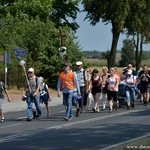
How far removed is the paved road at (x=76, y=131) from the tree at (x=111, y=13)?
3274cm

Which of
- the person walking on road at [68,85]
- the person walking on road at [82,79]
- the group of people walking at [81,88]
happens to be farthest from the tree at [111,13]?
the person walking on road at [68,85]

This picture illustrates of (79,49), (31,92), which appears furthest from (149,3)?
(31,92)

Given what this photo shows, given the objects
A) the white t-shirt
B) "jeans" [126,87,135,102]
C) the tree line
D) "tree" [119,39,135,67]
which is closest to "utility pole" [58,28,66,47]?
the tree line

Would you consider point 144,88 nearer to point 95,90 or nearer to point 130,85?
point 130,85

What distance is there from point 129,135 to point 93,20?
4282 centimetres

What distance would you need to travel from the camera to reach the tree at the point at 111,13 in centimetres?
5391

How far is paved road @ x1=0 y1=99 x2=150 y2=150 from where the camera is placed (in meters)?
13.3

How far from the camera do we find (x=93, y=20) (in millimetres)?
57125

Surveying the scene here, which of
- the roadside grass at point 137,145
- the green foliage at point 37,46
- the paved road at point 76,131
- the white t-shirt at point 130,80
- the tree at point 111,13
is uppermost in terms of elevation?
the tree at point 111,13

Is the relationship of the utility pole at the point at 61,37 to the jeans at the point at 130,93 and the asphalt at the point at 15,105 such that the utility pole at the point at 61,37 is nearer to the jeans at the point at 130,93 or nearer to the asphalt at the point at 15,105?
the asphalt at the point at 15,105

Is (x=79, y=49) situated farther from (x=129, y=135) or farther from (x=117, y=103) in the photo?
(x=129, y=135)

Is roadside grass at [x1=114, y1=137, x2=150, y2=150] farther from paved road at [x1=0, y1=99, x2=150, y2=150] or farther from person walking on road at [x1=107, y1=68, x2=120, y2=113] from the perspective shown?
person walking on road at [x1=107, y1=68, x2=120, y2=113]

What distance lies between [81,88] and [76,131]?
5505mm

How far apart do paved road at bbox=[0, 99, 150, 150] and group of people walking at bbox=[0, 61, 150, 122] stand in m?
0.55
